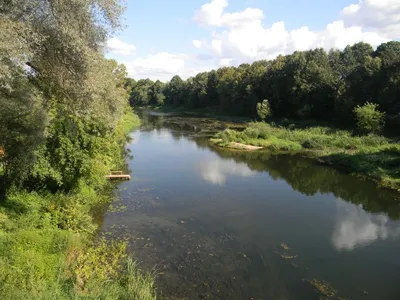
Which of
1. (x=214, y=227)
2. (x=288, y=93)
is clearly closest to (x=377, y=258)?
(x=214, y=227)

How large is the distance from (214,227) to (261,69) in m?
72.4

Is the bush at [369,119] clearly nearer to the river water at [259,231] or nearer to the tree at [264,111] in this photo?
the river water at [259,231]

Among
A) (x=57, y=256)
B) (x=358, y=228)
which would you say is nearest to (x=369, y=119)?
(x=358, y=228)

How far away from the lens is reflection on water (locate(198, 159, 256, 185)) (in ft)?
95.2

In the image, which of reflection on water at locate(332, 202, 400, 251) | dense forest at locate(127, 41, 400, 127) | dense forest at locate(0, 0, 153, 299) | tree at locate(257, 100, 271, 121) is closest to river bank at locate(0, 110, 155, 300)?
dense forest at locate(0, 0, 153, 299)

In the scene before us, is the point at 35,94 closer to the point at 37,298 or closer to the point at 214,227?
the point at 37,298

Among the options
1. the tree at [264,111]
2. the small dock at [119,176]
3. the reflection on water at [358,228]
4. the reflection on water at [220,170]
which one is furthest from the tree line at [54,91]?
the tree at [264,111]

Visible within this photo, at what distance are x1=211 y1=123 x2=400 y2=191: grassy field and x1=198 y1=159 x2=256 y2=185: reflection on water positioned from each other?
8900 mm

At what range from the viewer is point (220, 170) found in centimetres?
3195

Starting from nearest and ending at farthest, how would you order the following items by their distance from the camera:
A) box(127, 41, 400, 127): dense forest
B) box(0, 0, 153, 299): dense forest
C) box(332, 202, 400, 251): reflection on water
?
box(0, 0, 153, 299): dense forest
box(332, 202, 400, 251): reflection on water
box(127, 41, 400, 127): dense forest

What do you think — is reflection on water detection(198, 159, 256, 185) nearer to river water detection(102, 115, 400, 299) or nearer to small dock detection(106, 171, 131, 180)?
river water detection(102, 115, 400, 299)

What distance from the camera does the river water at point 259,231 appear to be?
13.2 meters

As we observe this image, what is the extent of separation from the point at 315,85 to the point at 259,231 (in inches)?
2064

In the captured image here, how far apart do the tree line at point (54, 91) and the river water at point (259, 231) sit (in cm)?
411
